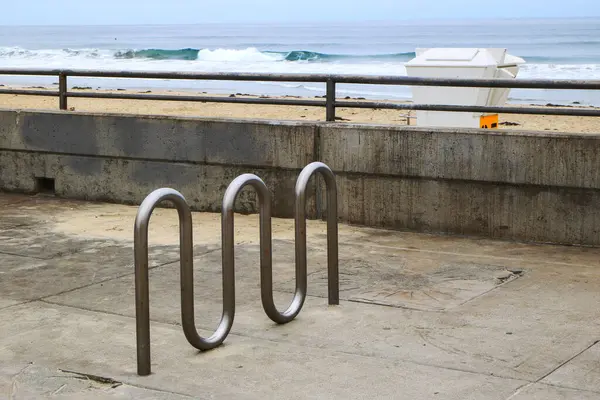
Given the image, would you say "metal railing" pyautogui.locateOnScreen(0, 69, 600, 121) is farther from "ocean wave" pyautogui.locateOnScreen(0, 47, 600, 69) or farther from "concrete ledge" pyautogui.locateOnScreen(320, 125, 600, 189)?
"ocean wave" pyautogui.locateOnScreen(0, 47, 600, 69)

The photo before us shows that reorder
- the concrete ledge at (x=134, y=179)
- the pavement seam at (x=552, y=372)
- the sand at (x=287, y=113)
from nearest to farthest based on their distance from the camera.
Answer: the pavement seam at (x=552, y=372)
the concrete ledge at (x=134, y=179)
the sand at (x=287, y=113)

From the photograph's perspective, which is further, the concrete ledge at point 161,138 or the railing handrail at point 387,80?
the concrete ledge at point 161,138

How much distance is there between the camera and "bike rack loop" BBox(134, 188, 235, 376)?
15.6ft

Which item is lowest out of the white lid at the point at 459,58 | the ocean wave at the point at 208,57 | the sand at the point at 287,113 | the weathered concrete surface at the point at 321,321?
the weathered concrete surface at the point at 321,321

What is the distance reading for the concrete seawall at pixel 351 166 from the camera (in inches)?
314

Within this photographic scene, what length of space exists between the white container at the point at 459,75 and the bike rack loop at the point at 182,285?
541 centimetres

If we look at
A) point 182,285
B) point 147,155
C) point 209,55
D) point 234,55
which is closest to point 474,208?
point 147,155

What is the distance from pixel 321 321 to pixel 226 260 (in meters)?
0.86

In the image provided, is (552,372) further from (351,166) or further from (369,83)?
(369,83)

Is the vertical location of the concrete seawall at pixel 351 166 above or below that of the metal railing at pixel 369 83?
below

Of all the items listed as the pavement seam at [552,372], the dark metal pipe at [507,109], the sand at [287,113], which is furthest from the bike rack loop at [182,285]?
the sand at [287,113]

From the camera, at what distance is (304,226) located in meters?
5.85

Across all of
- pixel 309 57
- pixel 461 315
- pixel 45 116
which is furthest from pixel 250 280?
pixel 309 57

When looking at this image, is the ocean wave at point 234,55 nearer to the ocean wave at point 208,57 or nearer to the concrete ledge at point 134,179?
the ocean wave at point 208,57
